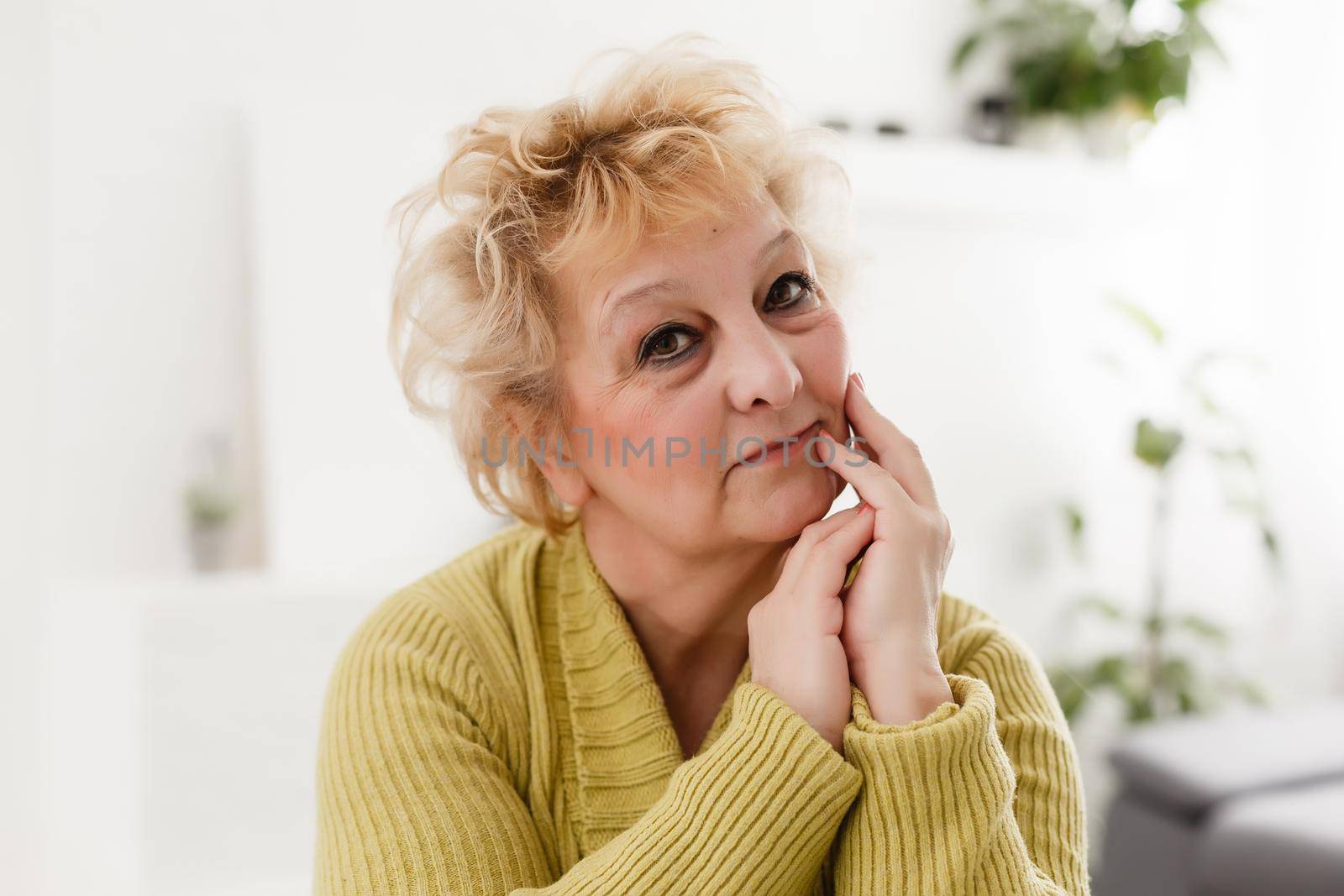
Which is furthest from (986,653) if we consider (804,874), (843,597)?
(804,874)

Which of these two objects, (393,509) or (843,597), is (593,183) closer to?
(843,597)

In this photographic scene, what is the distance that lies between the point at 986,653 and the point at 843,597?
0.68 feet

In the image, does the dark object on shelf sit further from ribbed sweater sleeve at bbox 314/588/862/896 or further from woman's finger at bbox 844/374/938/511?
ribbed sweater sleeve at bbox 314/588/862/896

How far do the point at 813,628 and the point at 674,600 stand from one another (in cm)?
25

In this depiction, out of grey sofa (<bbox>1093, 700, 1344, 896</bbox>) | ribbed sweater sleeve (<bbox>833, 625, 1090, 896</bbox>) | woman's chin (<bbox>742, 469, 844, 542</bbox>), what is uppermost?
woman's chin (<bbox>742, 469, 844, 542</bbox>)

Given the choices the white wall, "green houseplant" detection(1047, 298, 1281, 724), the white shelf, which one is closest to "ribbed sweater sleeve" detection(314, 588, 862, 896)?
the white wall

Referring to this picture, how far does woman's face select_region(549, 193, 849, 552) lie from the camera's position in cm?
99

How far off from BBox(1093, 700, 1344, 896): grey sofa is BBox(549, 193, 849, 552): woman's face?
1.65 metres

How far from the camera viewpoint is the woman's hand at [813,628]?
3.08 feet

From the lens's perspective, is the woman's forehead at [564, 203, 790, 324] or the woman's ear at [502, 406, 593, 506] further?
the woman's ear at [502, 406, 593, 506]

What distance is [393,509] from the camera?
8.32 feet

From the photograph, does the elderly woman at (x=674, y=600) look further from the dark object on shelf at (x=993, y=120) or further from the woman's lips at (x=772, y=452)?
the dark object on shelf at (x=993, y=120)

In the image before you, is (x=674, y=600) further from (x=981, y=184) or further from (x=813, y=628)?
(x=981, y=184)

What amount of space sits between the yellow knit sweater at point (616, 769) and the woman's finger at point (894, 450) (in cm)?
18
